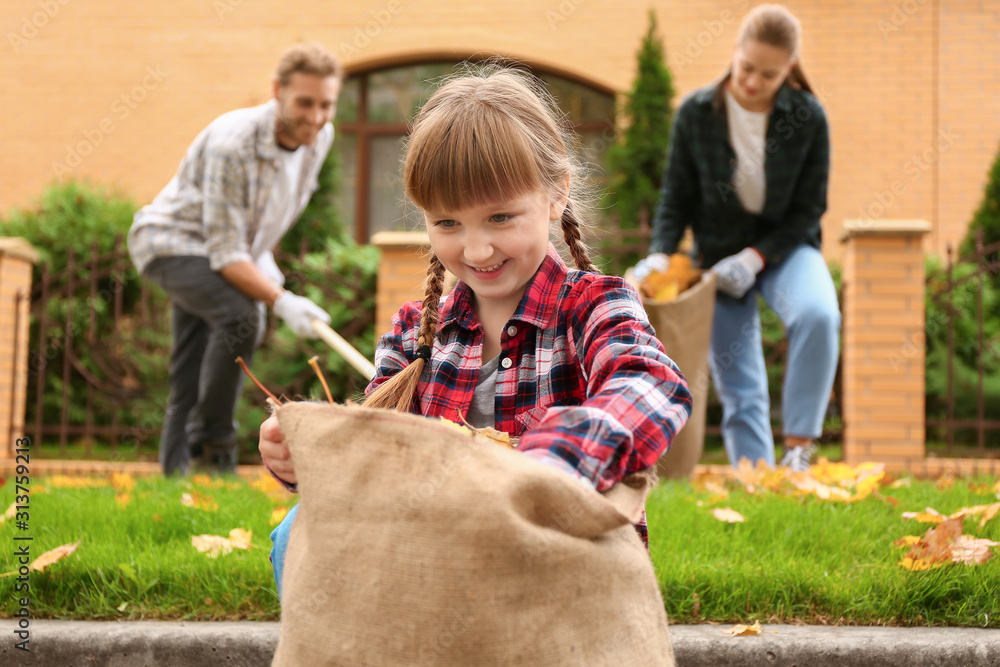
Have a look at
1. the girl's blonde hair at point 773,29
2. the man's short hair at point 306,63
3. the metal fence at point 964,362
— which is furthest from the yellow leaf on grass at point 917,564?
the metal fence at point 964,362

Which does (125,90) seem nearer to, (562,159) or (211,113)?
(211,113)

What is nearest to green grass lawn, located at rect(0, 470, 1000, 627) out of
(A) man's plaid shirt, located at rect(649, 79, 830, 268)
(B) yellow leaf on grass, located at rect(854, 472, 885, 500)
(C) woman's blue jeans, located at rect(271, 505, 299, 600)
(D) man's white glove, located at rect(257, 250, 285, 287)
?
(B) yellow leaf on grass, located at rect(854, 472, 885, 500)

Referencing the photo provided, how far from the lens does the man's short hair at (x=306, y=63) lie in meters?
3.91

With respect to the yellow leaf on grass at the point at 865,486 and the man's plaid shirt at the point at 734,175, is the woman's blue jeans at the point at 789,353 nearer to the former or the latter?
the man's plaid shirt at the point at 734,175

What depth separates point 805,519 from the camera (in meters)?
2.58

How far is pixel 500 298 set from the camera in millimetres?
1624

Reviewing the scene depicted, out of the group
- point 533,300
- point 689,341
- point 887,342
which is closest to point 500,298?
point 533,300

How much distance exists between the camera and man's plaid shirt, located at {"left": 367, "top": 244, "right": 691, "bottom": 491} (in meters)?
1.12

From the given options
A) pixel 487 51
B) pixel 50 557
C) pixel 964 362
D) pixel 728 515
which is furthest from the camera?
pixel 487 51

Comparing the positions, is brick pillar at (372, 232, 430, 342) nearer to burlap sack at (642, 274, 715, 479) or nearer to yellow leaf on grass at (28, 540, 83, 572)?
burlap sack at (642, 274, 715, 479)

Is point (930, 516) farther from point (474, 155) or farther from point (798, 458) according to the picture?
point (474, 155)

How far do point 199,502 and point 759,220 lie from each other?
8.83 feet

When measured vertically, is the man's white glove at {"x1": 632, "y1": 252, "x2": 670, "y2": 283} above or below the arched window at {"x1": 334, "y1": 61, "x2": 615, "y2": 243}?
below

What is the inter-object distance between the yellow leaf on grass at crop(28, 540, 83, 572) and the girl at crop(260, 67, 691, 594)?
1.05m
